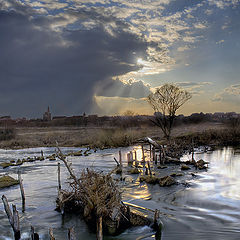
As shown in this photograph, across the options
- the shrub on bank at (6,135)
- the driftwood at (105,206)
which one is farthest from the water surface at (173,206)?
the shrub on bank at (6,135)

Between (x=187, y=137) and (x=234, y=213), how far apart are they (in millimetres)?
44191

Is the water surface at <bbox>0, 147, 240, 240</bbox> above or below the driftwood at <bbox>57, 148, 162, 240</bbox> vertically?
below

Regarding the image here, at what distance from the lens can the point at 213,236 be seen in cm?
1209

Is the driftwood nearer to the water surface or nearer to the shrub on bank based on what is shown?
the water surface

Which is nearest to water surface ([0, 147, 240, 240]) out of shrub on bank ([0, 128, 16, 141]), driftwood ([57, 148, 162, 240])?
driftwood ([57, 148, 162, 240])

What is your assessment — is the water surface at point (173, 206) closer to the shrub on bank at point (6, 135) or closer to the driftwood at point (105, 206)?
the driftwood at point (105, 206)

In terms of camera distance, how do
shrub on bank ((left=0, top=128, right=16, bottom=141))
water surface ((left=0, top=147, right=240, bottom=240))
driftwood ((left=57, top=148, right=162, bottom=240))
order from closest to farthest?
1. driftwood ((left=57, top=148, right=162, bottom=240))
2. water surface ((left=0, top=147, right=240, bottom=240))
3. shrub on bank ((left=0, top=128, right=16, bottom=141))

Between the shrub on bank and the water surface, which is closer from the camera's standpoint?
the water surface

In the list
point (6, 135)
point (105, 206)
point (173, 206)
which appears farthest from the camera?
point (6, 135)

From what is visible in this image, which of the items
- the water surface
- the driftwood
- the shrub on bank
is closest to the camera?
the driftwood

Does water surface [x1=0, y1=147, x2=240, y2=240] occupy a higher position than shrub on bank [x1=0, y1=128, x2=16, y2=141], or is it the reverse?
shrub on bank [x1=0, y1=128, x2=16, y2=141]

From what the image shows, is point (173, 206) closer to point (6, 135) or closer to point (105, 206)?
point (105, 206)

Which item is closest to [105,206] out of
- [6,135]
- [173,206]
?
[173,206]

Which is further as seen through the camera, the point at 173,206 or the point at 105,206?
the point at 173,206
